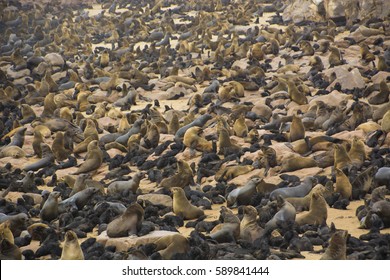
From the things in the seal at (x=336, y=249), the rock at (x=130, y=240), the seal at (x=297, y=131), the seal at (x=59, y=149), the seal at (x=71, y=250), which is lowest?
the seal at (x=59, y=149)

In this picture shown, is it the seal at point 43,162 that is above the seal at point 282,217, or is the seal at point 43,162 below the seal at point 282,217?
below

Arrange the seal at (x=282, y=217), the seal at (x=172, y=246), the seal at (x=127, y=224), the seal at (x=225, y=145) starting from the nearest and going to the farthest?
the seal at (x=172, y=246), the seal at (x=282, y=217), the seal at (x=127, y=224), the seal at (x=225, y=145)

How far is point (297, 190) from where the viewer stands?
35.9 feet

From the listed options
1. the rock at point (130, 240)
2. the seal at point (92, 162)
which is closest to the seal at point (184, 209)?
the rock at point (130, 240)

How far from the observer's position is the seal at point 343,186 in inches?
423

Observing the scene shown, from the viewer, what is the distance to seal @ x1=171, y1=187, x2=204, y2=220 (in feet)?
35.2

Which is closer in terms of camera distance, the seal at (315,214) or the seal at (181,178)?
the seal at (315,214)

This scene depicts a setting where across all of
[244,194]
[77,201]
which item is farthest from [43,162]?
[244,194]

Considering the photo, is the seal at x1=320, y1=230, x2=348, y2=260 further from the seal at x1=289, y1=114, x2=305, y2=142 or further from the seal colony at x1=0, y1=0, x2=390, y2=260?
the seal at x1=289, y1=114, x2=305, y2=142

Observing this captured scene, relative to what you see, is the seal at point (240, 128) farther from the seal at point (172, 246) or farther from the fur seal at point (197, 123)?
the seal at point (172, 246)

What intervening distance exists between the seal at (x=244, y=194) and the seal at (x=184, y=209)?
0.54 meters

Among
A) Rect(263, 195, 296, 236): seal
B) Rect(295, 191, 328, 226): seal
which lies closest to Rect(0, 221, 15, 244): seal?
Rect(263, 195, 296, 236): seal

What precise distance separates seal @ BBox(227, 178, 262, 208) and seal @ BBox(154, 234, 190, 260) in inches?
83.7

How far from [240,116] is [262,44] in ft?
24.0
